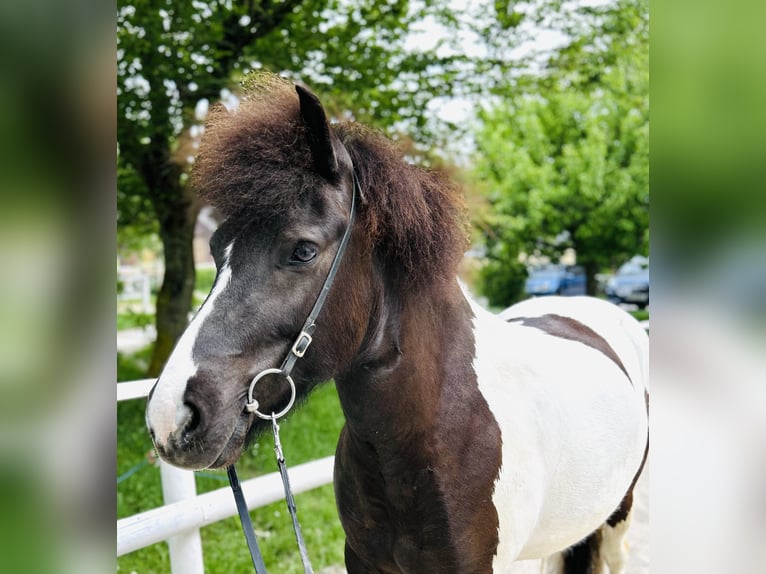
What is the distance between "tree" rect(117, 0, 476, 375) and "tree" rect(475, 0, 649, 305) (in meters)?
8.99

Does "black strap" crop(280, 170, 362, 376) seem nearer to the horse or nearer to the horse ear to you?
the horse

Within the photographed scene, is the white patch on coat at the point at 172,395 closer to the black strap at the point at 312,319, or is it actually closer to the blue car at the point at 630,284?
the black strap at the point at 312,319

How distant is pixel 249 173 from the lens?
1483 millimetres

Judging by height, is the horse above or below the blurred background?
below

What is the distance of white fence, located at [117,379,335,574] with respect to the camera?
2484 mm

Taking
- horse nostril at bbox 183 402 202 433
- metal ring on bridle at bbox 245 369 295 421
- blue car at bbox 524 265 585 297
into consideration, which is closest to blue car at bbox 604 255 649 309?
blue car at bbox 524 265 585 297

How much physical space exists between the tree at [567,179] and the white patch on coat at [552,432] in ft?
40.3

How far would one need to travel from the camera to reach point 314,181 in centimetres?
152

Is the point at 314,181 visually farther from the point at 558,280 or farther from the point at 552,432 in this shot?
the point at 558,280

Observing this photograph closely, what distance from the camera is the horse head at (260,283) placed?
1.33 meters

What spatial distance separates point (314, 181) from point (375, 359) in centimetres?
50
